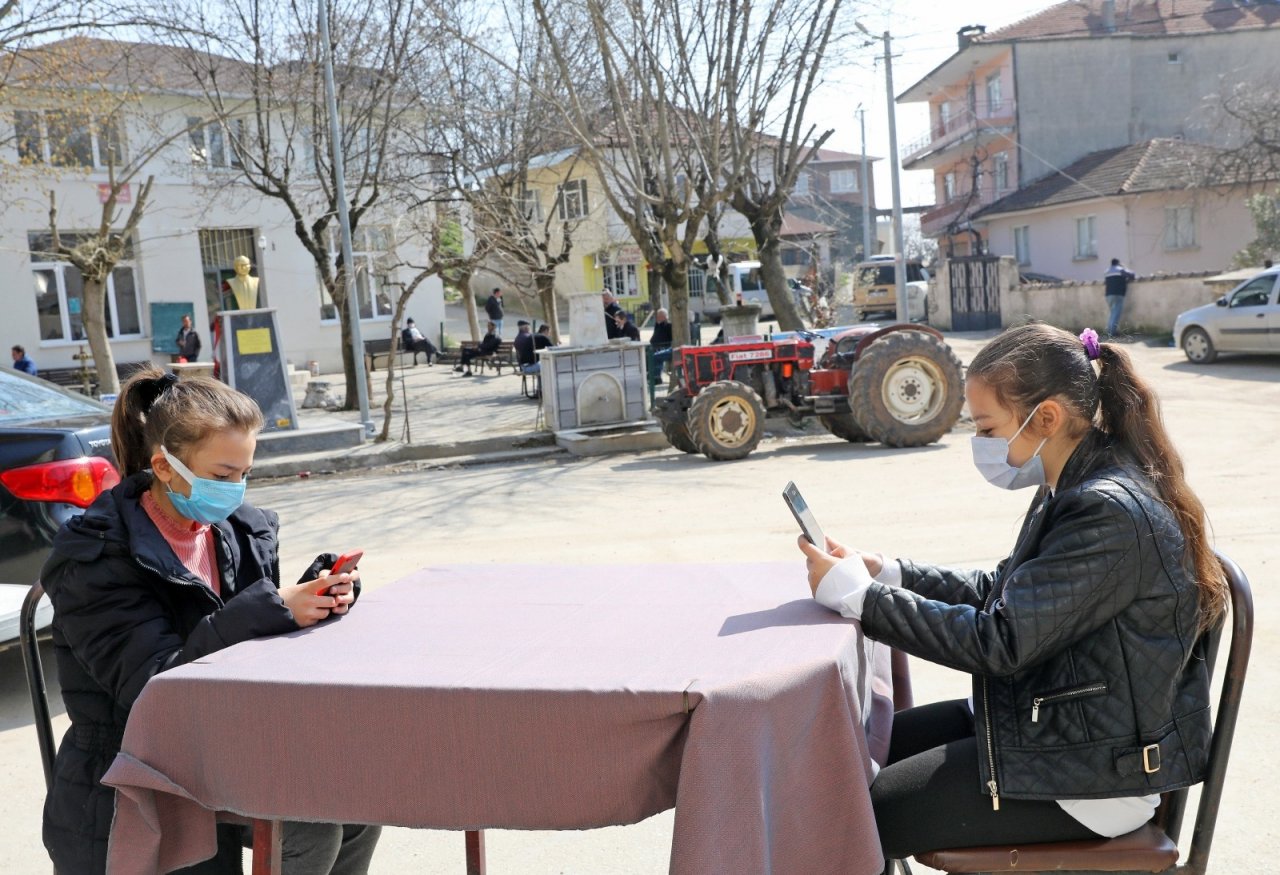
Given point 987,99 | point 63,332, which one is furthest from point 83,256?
point 987,99

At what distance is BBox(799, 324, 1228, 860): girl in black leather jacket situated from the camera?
224 cm

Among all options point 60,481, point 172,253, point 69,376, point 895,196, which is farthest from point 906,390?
point 172,253

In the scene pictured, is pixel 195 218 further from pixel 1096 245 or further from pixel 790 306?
pixel 1096 245

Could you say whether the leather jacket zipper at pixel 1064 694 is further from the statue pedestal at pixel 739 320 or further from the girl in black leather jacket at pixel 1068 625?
the statue pedestal at pixel 739 320

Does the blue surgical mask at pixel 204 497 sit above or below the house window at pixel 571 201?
below

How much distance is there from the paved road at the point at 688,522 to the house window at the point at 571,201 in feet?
49.9

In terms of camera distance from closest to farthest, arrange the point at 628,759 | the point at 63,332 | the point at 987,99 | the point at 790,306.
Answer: the point at 628,759, the point at 790,306, the point at 63,332, the point at 987,99

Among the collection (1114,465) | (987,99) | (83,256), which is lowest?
(1114,465)

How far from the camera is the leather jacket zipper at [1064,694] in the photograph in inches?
88.4

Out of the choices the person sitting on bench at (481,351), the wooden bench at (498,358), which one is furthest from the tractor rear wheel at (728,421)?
the person sitting on bench at (481,351)

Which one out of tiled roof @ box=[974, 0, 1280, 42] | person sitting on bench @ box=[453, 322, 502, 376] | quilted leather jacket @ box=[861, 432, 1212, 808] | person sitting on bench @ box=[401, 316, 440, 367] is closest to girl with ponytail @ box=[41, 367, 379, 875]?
quilted leather jacket @ box=[861, 432, 1212, 808]

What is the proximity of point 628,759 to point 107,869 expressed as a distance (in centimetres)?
106

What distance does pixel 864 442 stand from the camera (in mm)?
14016

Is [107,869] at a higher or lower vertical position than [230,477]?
lower
